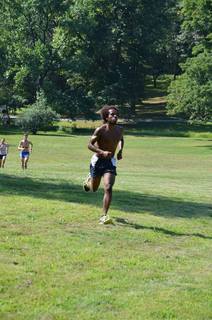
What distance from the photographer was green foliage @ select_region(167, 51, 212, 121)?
5278 cm

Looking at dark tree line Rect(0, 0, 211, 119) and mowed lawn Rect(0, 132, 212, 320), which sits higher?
dark tree line Rect(0, 0, 211, 119)

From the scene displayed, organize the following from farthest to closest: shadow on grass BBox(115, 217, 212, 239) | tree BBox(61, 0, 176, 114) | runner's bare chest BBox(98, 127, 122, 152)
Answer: tree BBox(61, 0, 176, 114) → runner's bare chest BBox(98, 127, 122, 152) → shadow on grass BBox(115, 217, 212, 239)

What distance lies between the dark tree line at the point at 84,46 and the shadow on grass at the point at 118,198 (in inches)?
1796

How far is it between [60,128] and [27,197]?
52.1 m

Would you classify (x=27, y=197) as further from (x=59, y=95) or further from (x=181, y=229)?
(x=59, y=95)

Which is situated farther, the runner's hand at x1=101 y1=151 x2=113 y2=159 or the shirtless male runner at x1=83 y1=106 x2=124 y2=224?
the shirtless male runner at x1=83 y1=106 x2=124 y2=224

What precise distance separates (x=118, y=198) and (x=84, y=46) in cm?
6015

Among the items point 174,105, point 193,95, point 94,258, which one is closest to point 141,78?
point 174,105

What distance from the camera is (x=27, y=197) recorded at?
12.4m

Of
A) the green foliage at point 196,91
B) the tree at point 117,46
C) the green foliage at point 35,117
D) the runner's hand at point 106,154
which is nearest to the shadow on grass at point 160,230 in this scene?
the runner's hand at point 106,154

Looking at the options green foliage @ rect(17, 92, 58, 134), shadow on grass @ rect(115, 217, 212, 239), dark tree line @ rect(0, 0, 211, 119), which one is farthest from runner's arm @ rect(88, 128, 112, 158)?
dark tree line @ rect(0, 0, 211, 119)

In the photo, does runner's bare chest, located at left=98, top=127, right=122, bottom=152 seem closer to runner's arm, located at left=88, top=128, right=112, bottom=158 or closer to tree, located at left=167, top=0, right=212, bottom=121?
runner's arm, located at left=88, top=128, right=112, bottom=158

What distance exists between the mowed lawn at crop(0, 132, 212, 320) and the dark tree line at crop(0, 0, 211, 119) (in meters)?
48.3

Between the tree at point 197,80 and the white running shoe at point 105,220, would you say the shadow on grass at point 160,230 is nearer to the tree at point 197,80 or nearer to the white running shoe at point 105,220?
the white running shoe at point 105,220
